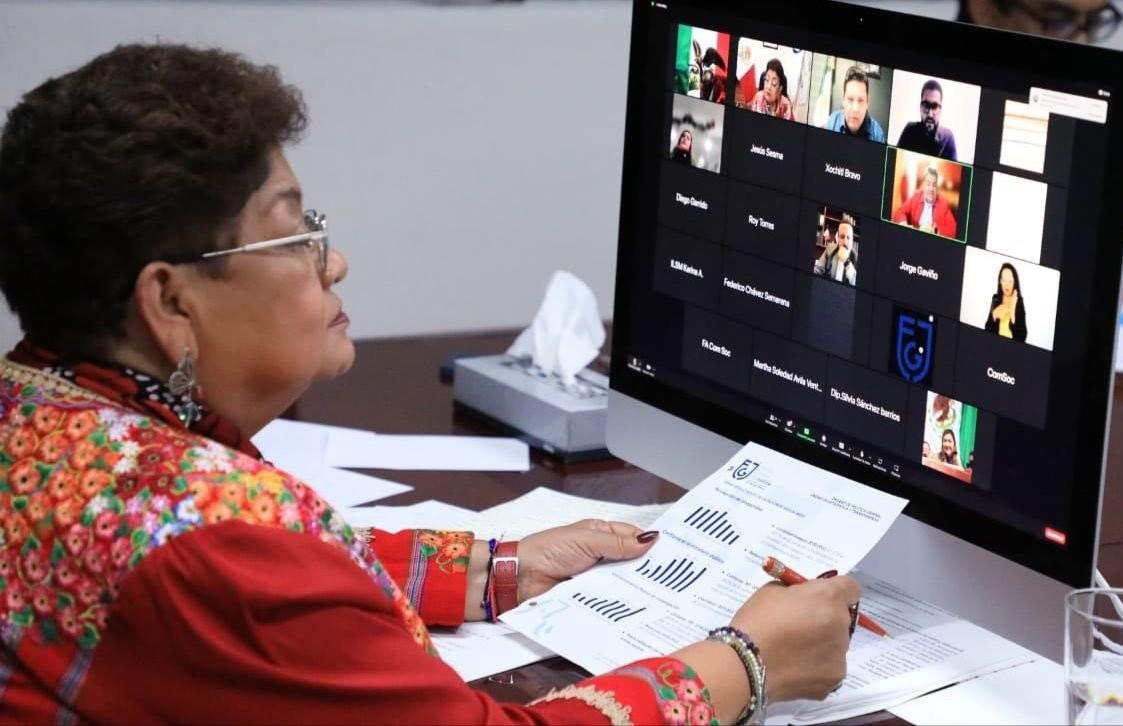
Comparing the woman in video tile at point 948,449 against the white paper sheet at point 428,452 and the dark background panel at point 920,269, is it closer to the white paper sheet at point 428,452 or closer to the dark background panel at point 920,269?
the dark background panel at point 920,269

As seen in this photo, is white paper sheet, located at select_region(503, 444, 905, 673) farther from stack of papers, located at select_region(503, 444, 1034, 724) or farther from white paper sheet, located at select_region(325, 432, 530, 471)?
white paper sheet, located at select_region(325, 432, 530, 471)

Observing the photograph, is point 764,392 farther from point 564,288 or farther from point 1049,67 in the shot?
point 564,288

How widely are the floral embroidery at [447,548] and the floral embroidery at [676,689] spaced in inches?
11.8

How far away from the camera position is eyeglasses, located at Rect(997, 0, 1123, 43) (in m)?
2.25

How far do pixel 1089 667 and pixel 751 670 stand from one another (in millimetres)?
249

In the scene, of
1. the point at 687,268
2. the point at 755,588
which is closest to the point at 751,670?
the point at 755,588

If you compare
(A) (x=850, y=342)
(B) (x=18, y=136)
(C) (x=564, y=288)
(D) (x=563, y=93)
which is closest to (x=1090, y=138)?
(A) (x=850, y=342)

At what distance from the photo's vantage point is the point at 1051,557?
1255mm

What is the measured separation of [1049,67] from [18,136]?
2.52 feet

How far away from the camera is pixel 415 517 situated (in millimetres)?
1672

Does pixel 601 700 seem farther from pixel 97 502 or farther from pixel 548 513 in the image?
pixel 548 513

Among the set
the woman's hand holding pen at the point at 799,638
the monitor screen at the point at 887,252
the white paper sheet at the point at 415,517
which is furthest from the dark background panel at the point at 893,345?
the white paper sheet at the point at 415,517

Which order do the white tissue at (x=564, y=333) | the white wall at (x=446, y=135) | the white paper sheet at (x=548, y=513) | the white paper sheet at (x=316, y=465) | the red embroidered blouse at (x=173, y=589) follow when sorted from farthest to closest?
the white wall at (x=446, y=135) < the white tissue at (x=564, y=333) < the white paper sheet at (x=316, y=465) < the white paper sheet at (x=548, y=513) < the red embroidered blouse at (x=173, y=589)

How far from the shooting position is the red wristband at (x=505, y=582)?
1.46 metres
